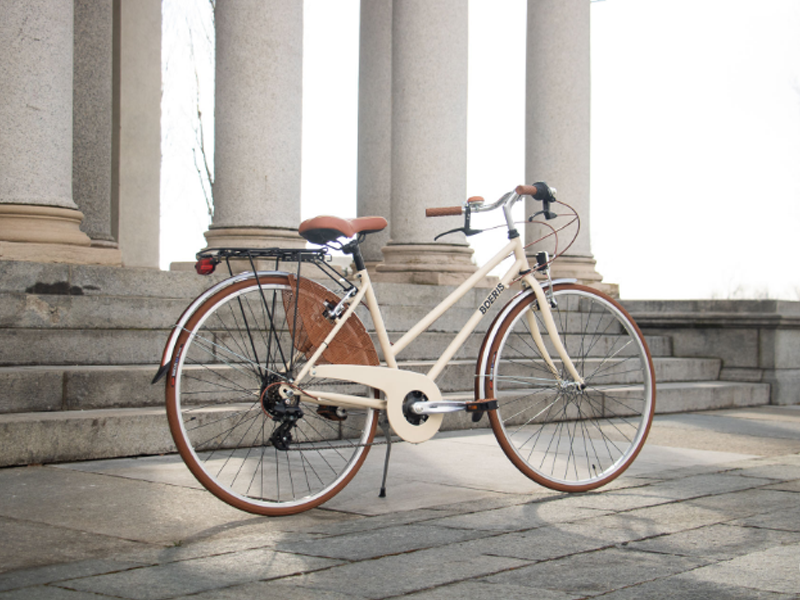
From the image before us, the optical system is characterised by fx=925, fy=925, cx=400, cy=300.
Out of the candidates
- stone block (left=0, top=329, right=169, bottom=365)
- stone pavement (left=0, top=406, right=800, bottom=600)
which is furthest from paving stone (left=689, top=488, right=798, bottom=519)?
stone block (left=0, top=329, right=169, bottom=365)

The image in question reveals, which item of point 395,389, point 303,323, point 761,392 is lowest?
point 761,392

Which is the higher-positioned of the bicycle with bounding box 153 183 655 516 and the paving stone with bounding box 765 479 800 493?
the bicycle with bounding box 153 183 655 516

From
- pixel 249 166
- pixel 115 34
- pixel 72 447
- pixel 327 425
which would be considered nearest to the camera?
pixel 72 447

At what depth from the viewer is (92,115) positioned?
38.9 feet

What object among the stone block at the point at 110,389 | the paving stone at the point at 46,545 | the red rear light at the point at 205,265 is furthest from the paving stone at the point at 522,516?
the stone block at the point at 110,389

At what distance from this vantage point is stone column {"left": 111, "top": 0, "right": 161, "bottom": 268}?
13711mm

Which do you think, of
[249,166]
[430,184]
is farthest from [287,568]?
[430,184]

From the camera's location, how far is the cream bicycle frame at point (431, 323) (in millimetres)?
4023

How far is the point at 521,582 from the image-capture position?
9.63 ft

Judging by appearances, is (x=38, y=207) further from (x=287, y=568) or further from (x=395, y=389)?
(x=287, y=568)

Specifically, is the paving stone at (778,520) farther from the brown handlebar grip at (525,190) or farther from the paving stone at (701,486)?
the brown handlebar grip at (525,190)

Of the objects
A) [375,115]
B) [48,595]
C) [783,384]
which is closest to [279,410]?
[48,595]

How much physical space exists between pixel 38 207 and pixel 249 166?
2.06 metres

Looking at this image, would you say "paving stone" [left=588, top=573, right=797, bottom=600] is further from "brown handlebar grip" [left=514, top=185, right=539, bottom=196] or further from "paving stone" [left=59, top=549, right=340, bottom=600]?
"brown handlebar grip" [left=514, top=185, right=539, bottom=196]
